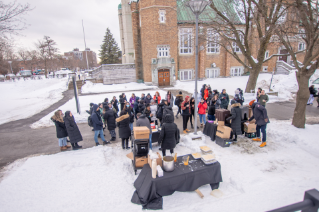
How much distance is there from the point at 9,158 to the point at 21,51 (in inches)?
2104

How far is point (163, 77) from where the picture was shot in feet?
82.2

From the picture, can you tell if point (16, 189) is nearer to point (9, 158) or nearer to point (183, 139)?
point (9, 158)

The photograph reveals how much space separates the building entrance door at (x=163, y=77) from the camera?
24784mm

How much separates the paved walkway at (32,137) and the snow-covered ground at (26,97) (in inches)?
104

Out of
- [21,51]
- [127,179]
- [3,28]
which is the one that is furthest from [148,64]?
[21,51]

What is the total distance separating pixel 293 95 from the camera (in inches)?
641

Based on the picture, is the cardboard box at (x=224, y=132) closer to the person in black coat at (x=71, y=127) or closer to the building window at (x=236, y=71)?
the person in black coat at (x=71, y=127)

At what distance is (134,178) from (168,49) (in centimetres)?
2170

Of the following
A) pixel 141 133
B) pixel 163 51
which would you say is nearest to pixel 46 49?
pixel 163 51

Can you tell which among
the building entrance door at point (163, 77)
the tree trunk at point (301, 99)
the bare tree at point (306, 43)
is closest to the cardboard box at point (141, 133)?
the bare tree at point (306, 43)

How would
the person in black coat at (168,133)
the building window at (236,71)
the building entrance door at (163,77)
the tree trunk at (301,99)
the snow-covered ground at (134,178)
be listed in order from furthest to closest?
1. the building window at (236,71)
2. the building entrance door at (163,77)
3. the tree trunk at (301,99)
4. the person in black coat at (168,133)
5. the snow-covered ground at (134,178)

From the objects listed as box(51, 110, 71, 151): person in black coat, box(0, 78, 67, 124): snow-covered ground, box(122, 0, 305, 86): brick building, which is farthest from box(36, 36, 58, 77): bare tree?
box(51, 110, 71, 151): person in black coat

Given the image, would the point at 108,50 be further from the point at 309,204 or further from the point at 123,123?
the point at 309,204

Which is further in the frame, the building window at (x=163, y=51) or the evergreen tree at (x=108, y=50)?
the evergreen tree at (x=108, y=50)
